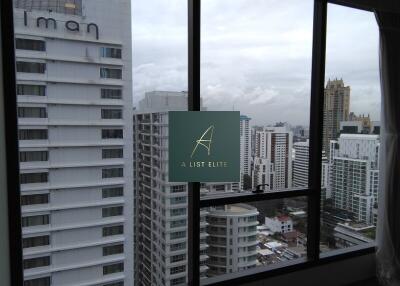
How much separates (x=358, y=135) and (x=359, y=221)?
818 millimetres

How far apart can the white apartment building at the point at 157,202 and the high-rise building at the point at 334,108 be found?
1.33 meters

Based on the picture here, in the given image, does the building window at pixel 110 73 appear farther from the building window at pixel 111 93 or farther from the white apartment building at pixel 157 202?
the white apartment building at pixel 157 202

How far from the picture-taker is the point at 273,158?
2400 mm

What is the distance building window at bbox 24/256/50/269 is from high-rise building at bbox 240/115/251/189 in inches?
54.5

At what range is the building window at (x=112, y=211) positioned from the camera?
1918 mm

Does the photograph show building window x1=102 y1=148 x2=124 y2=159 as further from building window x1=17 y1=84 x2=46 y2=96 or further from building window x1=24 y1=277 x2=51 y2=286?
building window x1=24 y1=277 x2=51 y2=286

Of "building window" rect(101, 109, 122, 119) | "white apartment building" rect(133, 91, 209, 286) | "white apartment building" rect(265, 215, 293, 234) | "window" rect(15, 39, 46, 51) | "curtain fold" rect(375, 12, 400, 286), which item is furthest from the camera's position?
"curtain fold" rect(375, 12, 400, 286)

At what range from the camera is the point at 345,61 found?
8.85ft

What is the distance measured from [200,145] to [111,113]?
0.61 metres

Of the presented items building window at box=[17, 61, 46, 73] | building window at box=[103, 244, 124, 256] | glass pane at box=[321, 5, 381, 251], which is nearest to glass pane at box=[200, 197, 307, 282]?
glass pane at box=[321, 5, 381, 251]

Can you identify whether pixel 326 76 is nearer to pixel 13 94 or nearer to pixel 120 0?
pixel 120 0

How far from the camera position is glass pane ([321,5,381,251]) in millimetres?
2668

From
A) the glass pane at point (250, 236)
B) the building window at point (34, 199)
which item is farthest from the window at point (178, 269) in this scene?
the building window at point (34, 199)

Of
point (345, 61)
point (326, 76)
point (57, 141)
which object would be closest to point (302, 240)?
point (326, 76)
